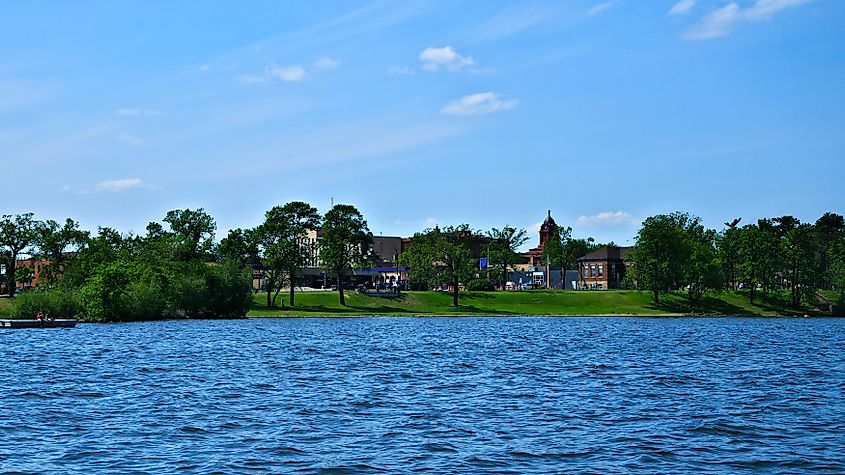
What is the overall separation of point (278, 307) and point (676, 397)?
113m

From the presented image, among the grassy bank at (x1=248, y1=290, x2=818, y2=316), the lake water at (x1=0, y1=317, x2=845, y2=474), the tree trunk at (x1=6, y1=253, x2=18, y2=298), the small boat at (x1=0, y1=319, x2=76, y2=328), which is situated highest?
the tree trunk at (x1=6, y1=253, x2=18, y2=298)

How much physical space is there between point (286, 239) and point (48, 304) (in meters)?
46.3

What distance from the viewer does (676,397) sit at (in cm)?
4453

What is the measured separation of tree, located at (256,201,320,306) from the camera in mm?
151500

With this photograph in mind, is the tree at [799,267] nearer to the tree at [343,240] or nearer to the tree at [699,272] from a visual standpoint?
the tree at [699,272]

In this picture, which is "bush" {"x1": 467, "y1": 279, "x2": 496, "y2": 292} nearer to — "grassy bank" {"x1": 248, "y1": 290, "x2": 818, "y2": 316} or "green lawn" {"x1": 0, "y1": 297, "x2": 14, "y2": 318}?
"grassy bank" {"x1": 248, "y1": 290, "x2": 818, "y2": 316}

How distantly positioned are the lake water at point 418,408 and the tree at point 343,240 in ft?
252

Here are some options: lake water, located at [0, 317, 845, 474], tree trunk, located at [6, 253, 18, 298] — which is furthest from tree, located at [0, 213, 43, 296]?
lake water, located at [0, 317, 845, 474]

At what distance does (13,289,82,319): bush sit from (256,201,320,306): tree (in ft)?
111

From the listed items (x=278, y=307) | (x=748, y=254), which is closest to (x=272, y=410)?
(x=278, y=307)

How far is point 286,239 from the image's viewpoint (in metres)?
158

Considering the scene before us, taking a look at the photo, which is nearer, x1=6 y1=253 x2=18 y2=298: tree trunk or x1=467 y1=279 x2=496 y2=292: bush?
x1=6 y1=253 x2=18 y2=298: tree trunk

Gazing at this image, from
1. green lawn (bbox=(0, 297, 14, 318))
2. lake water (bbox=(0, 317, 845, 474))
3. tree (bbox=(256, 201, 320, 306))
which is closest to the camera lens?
lake water (bbox=(0, 317, 845, 474))

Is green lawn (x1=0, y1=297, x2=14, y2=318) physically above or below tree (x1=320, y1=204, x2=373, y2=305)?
below
